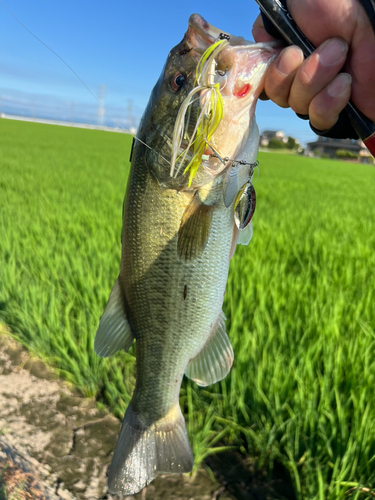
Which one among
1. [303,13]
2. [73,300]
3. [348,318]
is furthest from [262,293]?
[303,13]

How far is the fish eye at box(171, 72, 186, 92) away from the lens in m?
1.26

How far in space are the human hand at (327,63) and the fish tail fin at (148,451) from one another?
4.16 feet

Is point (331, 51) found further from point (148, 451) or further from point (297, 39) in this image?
point (148, 451)

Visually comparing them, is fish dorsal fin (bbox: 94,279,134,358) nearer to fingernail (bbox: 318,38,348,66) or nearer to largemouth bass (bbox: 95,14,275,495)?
largemouth bass (bbox: 95,14,275,495)

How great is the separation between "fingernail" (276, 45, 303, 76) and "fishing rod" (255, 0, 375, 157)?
0.05m

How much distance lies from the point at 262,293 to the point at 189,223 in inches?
75.7

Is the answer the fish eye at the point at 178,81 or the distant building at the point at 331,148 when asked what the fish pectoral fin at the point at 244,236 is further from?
the distant building at the point at 331,148

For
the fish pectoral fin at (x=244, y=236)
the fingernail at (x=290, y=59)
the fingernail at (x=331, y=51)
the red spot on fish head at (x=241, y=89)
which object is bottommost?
the fish pectoral fin at (x=244, y=236)

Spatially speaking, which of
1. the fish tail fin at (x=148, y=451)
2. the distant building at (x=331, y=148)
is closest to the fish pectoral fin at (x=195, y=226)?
the fish tail fin at (x=148, y=451)

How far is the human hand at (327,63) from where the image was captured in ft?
3.86

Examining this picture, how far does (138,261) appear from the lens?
1.34m

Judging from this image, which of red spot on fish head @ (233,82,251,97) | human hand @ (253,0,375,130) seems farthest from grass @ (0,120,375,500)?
red spot on fish head @ (233,82,251,97)

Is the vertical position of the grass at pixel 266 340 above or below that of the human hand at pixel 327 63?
below

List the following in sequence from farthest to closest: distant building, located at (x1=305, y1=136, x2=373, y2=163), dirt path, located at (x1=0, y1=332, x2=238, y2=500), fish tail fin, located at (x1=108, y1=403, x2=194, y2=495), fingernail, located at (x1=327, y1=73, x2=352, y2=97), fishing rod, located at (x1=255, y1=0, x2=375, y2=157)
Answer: distant building, located at (x1=305, y1=136, x2=373, y2=163)
dirt path, located at (x1=0, y1=332, x2=238, y2=500)
fish tail fin, located at (x1=108, y1=403, x2=194, y2=495)
fingernail, located at (x1=327, y1=73, x2=352, y2=97)
fishing rod, located at (x1=255, y1=0, x2=375, y2=157)
